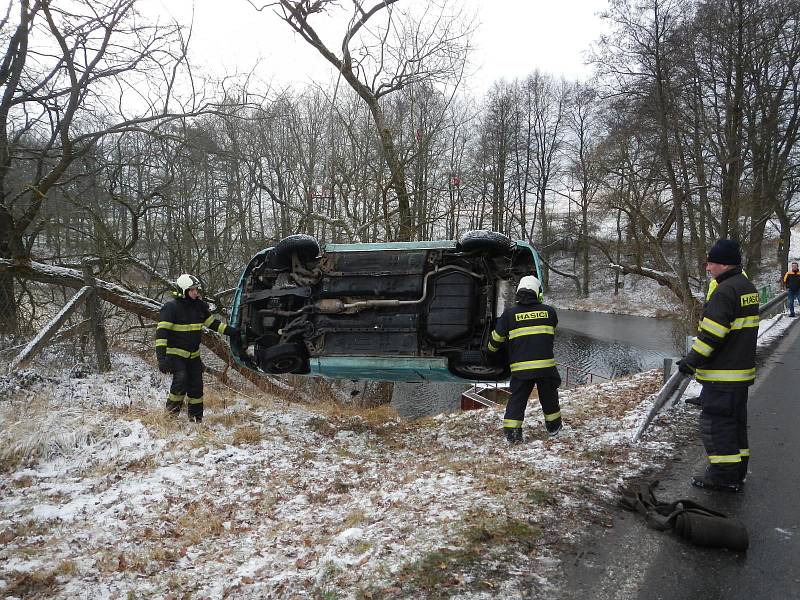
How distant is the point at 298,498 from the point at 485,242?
3.08 metres

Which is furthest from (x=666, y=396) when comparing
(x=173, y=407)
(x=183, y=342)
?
(x=173, y=407)

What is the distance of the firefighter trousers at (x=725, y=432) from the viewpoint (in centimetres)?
367

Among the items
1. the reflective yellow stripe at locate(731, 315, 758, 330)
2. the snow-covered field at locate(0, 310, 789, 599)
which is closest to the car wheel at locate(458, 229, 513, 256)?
the snow-covered field at locate(0, 310, 789, 599)

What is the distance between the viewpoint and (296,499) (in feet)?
13.5

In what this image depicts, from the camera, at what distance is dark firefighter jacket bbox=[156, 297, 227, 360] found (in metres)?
6.02

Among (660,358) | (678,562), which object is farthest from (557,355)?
(678,562)

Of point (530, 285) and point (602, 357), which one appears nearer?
point (530, 285)

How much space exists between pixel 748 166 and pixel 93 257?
63.5 feet

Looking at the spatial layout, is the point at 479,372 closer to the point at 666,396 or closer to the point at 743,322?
the point at 666,396

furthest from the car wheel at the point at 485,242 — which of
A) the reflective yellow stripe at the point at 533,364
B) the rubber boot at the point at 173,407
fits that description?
the rubber boot at the point at 173,407

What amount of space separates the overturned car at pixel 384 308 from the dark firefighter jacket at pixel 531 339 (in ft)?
1.50

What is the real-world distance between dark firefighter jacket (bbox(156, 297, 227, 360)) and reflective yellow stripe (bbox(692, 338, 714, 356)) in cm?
456

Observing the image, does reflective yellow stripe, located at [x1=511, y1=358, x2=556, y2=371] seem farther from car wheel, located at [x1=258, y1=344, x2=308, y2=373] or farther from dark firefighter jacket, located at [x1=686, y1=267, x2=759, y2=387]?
car wheel, located at [x1=258, y1=344, x2=308, y2=373]

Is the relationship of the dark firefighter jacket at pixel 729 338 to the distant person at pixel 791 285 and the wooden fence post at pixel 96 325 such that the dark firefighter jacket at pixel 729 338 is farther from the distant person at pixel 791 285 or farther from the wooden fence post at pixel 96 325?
the distant person at pixel 791 285
